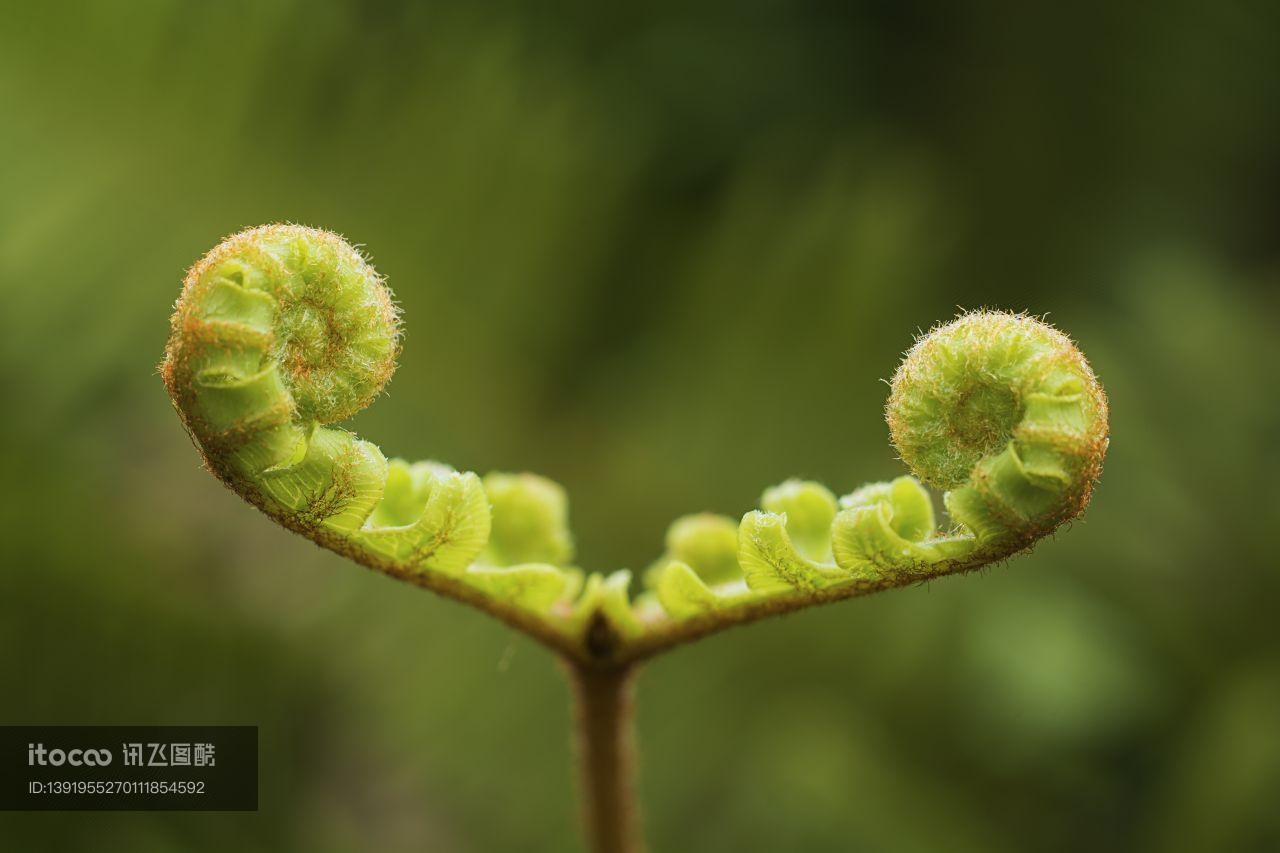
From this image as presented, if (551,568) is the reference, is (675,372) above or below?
above

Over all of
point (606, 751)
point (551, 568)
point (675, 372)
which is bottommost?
point (606, 751)

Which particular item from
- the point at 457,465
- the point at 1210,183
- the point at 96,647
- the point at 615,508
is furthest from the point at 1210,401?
the point at 96,647

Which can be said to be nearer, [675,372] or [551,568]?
[551,568]

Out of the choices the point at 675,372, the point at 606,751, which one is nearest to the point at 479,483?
the point at 606,751

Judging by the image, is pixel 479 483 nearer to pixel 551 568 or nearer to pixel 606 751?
pixel 551 568

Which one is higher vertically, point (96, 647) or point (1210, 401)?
point (1210, 401)

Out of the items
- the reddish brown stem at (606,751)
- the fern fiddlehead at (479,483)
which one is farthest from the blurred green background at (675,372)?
the fern fiddlehead at (479,483)

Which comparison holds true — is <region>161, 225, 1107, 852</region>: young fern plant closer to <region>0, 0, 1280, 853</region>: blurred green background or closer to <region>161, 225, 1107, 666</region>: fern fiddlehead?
<region>161, 225, 1107, 666</region>: fern fiddlehead

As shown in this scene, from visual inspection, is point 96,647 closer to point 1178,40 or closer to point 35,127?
point 35,127
